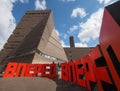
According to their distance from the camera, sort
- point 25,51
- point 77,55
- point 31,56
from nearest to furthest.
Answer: point 31,56 → point 25,51 → point 77,55

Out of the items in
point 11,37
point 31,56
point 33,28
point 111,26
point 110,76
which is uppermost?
point 33,28

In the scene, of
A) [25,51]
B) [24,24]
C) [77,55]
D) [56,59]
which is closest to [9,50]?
[25,51]

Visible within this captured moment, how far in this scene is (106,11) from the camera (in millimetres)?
4176

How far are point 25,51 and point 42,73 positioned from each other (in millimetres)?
23766

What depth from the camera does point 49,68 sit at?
14.7 m

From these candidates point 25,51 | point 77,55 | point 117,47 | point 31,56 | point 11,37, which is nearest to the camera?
point 117,47

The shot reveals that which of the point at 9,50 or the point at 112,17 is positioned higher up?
the point at 9,50

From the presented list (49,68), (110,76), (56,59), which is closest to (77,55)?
(56,59)

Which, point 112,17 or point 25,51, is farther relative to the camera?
point 25,51

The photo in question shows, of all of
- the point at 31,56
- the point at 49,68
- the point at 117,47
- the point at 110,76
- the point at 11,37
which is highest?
the point at 11,37

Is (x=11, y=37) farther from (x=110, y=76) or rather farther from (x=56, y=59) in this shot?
(x=110, y=76)

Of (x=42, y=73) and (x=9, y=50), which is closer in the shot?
(x=42, y=73)

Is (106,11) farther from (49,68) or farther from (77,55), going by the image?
(77,55)

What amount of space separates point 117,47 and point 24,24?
50.5 metres
